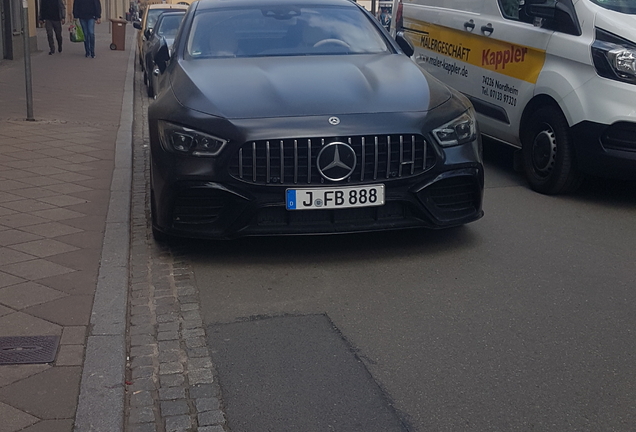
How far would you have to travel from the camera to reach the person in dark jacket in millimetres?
22594

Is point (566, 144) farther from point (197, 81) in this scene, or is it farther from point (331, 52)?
point (197, 81)

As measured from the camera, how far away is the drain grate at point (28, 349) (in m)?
3.92

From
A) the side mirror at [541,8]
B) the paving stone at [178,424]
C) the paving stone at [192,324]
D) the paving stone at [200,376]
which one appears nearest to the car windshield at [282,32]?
the side mirror at [541,8]

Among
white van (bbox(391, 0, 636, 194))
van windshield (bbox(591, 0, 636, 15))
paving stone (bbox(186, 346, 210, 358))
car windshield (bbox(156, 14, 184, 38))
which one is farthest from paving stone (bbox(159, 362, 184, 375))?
car windshield (bbox(156, 14, 184, 38))


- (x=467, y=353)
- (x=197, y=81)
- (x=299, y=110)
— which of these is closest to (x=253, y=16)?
(x=197, y=81)

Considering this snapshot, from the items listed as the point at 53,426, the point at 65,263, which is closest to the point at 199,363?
the point at 53,426

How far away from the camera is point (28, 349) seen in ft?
13.2

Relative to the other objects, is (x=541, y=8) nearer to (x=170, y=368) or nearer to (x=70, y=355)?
(x=170, y=368)

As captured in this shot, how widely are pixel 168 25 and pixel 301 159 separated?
1280cm

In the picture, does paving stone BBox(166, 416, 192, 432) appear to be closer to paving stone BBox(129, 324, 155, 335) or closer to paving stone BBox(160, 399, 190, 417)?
paving stone BBox(160, 399, 190, 417)

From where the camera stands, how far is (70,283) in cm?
493

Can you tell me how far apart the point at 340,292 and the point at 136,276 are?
1.22 metres

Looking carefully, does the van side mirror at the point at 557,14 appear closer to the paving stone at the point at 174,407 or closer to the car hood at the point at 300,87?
the car hood at the point at 300,87

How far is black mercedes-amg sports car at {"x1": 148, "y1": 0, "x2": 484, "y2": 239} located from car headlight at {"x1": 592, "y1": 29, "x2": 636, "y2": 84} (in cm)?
146
